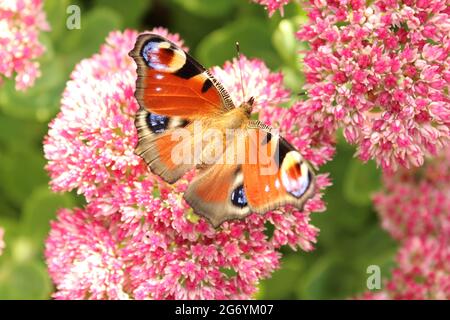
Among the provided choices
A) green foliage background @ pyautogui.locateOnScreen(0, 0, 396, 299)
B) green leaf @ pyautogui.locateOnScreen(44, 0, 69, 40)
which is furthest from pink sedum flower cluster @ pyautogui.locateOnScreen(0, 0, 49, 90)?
green leaf @ pyautogui.locateOnScreen(44, 0, 69, 40)

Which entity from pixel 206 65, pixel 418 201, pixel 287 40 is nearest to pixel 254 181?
pixel 287 40

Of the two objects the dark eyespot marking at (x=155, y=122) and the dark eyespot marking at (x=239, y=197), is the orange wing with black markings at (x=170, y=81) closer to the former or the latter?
the dark eyespot marking at (x=155, y=122)

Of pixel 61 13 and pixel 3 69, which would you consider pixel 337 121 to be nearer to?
pixel 3 69

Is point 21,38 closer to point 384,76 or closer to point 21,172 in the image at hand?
point 21,172

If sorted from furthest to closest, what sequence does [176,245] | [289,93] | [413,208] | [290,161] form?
[413,208] < [289,93] < [176,245] < [290,161]

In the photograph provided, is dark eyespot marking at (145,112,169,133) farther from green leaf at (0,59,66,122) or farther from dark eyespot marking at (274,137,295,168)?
green leaf at (0,59,66,122)
